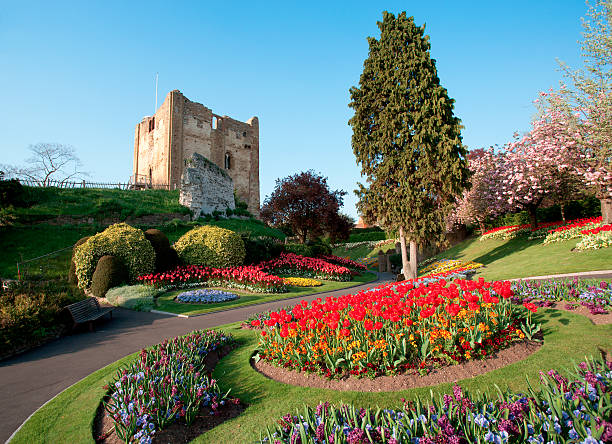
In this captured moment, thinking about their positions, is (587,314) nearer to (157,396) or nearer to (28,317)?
(157,396)

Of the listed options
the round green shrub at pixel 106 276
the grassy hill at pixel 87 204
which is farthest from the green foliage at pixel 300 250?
the round green shrub at pixel 106 276

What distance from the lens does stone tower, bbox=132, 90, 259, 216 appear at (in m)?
39.4

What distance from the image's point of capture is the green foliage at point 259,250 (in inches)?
719

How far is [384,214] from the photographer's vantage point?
16203mm

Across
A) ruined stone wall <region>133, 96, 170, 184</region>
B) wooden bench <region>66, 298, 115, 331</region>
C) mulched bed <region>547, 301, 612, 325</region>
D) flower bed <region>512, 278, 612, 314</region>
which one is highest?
ruined stone wall <region>133, 96, 170, 184</region>

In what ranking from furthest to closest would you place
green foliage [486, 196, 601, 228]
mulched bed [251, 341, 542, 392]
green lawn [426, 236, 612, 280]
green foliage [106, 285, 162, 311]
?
green foliage [486, 196, 601, 228] < green lawn [426, 236, 612, 280] < green foliage [106, 285, 162, 311] < mulched bed [251, 341, 542, 392]

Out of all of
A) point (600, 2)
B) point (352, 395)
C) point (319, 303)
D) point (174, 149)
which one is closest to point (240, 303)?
point (319, 303)

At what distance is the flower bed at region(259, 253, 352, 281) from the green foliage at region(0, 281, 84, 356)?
1011cm

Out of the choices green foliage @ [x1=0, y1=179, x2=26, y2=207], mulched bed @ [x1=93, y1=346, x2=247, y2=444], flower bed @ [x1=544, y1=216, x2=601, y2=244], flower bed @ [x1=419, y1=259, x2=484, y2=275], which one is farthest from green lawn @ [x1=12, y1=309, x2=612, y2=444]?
green foliage @ [x1=0, y1=179, x2=26, y2=207]

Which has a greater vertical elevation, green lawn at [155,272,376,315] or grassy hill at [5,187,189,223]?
grassy hill at [5,187,189,223]

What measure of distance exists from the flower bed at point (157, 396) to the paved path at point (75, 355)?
1.32 meters

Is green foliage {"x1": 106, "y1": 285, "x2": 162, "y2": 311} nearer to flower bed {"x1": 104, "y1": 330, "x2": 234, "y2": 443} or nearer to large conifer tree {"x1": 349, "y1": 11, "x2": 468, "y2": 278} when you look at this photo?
flower bed {"x1": 104, "y1": 330, "x2": 234, "y2": 443}

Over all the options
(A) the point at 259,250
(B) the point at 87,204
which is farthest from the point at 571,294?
(B) the point at 87,204

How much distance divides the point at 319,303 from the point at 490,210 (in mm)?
19992
